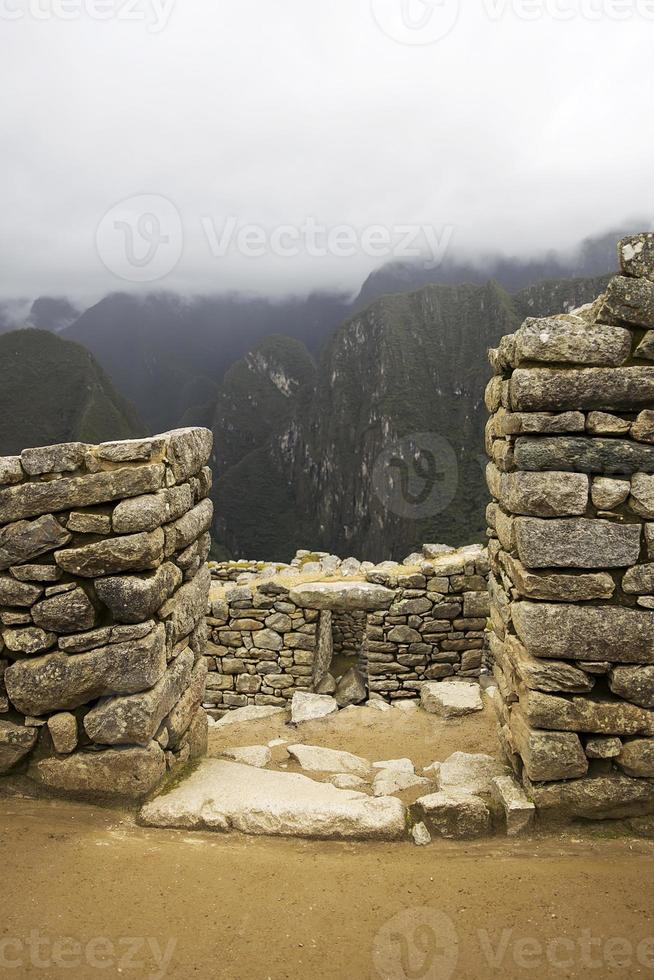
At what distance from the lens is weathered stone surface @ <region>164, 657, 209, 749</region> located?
4.71m

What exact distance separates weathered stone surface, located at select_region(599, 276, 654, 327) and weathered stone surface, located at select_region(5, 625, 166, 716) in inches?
154

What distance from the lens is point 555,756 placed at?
13.2 ft

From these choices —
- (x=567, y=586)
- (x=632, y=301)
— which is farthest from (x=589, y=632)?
(x=632, y=301)

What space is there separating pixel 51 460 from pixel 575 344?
3.60 metres

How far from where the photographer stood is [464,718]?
8.00m

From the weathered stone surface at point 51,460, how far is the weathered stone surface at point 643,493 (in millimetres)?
3700

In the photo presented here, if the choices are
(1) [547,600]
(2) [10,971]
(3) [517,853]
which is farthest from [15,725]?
(1) [547,600]

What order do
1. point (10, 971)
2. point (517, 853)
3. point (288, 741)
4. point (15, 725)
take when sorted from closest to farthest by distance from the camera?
point (10, 971), point (517, 853), point (15, 725), point (288, 741)

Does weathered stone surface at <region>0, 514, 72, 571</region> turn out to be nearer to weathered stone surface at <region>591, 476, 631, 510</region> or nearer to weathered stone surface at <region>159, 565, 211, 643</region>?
weathered stone surface at <region>159, 565, 211, 643</region>

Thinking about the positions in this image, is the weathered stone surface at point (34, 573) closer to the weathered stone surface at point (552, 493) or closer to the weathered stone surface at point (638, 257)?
the weathered stone surface at point (552, 493)

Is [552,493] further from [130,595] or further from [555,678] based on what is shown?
[130,595]

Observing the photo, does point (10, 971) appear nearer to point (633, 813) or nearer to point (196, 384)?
point (633, 813)

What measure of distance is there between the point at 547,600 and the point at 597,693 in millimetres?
720

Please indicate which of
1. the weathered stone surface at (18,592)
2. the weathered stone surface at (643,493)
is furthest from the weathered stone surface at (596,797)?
the weathered stone surface at (18,592)
